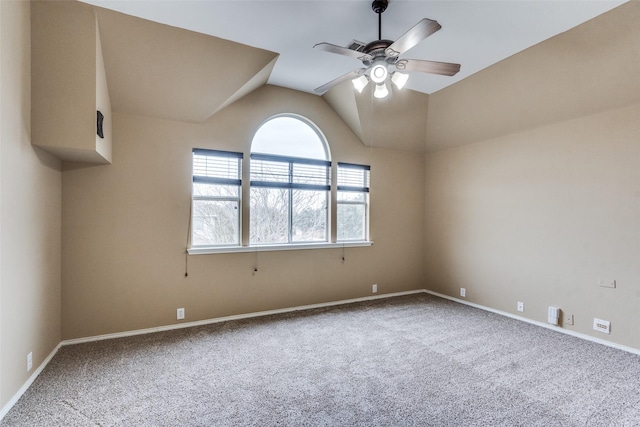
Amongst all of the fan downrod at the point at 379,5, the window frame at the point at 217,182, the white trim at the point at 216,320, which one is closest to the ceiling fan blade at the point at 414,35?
the fan downrod at the point at 379,5

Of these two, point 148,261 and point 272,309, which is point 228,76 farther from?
point 272,309

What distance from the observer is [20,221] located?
234 centimetres

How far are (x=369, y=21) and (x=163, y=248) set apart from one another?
331cm

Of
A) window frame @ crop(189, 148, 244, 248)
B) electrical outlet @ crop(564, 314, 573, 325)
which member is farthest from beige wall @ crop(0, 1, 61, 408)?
electrical outlet @ crop(564, 314, 573, 325)

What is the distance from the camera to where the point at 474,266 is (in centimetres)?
476

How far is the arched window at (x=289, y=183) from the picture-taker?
429 cm

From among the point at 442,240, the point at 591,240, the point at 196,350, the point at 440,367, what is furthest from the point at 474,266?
the point at 196,350

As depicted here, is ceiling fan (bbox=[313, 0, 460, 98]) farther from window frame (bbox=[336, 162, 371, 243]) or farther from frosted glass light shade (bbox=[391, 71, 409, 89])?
window frame (bbox=[336, 162, 371, 243])

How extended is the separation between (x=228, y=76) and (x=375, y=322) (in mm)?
3511

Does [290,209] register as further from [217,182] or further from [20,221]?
[20,221]

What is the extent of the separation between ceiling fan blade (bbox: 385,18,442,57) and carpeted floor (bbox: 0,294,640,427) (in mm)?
2616

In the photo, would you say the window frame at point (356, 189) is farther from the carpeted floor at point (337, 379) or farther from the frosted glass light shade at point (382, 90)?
the frosted glass light shade at point (382, 90)

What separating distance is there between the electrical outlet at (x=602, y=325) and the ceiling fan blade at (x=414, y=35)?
3604 mm

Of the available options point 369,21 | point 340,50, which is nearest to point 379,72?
point 340,50
